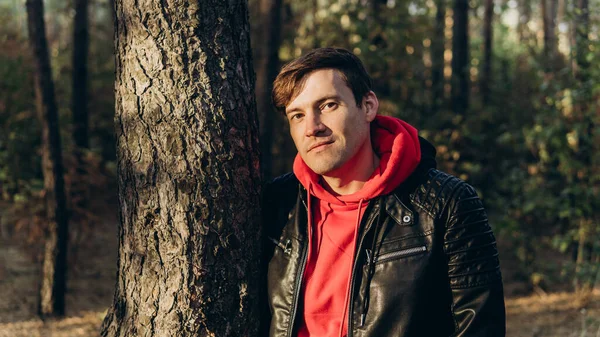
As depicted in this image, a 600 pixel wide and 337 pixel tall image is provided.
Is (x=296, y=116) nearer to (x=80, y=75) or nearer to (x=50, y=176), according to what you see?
(x=50, y=176)

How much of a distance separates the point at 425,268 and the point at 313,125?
0.77 metres

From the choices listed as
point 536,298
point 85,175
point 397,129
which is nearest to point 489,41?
point 536,298

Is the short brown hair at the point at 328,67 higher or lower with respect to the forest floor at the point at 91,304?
higher

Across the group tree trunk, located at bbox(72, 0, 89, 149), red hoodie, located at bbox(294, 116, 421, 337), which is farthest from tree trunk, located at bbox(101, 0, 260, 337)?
tree trunk, located at bbox(72, 0, 89, 149)

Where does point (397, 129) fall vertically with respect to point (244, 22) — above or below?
below

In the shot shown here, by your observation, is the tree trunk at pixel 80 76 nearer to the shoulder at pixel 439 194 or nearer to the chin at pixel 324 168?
the chin at pixel 324 168

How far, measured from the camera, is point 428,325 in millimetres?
2576

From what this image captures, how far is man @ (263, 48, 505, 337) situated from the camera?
2516 millimetres

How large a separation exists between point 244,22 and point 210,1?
0.71 feet

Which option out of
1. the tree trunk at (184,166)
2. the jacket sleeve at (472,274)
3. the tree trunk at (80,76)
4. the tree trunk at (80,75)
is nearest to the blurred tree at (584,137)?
the jacket sleeve at (472,274)

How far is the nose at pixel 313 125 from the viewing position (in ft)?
8.81

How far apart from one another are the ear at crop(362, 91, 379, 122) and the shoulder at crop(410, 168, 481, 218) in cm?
37

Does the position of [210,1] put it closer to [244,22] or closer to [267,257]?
[244,22]

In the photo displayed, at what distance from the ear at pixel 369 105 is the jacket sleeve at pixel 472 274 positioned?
0.55m
